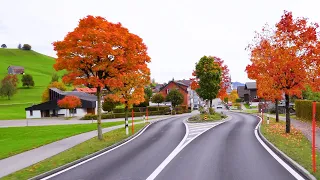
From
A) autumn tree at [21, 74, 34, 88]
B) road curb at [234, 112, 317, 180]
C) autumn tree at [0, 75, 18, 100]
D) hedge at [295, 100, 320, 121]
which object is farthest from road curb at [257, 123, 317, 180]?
autumn tree at [21, 74, 34, 88]

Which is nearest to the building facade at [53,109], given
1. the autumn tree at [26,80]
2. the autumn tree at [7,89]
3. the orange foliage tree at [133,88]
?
the autumn tree at [7,89]

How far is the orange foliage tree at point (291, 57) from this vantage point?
21.0 metres

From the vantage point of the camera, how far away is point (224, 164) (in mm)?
13023

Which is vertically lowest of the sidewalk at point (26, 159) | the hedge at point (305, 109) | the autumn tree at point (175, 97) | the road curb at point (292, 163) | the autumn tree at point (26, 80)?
the sidewalk at point (26, 159)

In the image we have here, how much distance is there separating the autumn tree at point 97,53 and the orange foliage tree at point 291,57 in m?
8.95

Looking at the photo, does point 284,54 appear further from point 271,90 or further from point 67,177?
point 67,177

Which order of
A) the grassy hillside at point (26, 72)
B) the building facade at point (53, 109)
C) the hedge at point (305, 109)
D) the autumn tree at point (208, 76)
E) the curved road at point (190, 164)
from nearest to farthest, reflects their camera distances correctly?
the curved road at point (190, 164), the hedge at point (305, 109), the autumn tree at point (208, 76), the building facade at point (53, 109), the grassy hillside at point (26, 72)

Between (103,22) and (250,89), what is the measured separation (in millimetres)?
87257

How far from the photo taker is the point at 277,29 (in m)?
22.0

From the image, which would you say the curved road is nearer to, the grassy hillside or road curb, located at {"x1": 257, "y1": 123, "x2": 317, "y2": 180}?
road curb, located at {"x1": 257, "y1": 123, "x2": 317, "y2": 180}

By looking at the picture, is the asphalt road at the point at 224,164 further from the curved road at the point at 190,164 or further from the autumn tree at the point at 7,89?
the autumn tree at the point at 7,89

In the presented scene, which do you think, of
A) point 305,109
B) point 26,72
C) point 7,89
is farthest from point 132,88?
point 26,72

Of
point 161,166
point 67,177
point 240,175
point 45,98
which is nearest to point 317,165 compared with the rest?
point 240,175

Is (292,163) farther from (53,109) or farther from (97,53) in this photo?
(53,109)
